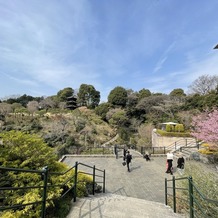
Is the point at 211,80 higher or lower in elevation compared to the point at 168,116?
higher

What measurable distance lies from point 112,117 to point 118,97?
21.3 ft

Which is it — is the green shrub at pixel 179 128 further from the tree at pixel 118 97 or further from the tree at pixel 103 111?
the tree at pixel 118 97

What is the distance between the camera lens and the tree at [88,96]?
40.5 m

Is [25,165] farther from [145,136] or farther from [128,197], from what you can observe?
[145,136]

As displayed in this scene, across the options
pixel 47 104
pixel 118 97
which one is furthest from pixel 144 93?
pixel 47 104

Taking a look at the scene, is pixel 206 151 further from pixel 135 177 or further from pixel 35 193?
pixel 35 193

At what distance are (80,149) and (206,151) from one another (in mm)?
12382

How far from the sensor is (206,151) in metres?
13.1

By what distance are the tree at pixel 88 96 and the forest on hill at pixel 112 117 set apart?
0.25 metres

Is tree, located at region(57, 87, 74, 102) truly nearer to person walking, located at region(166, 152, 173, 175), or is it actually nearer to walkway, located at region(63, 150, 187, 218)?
walkway, located at region(63, 150, 187, 218)

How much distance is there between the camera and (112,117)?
30.6 metres

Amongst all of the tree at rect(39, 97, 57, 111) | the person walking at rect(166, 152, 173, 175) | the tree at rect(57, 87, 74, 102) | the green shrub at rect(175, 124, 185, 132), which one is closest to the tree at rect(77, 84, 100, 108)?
the tree at rect(57, 87, 74, 102)

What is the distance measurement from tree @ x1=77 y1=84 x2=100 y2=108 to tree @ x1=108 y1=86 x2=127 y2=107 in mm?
6112

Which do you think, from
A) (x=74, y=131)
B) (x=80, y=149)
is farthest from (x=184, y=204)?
(x=74, y=131)
